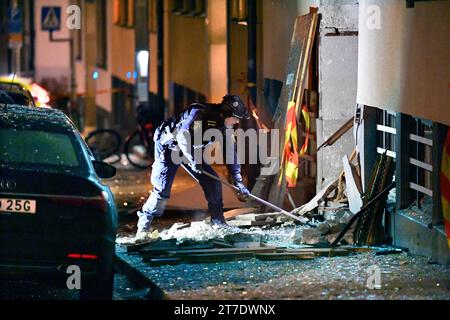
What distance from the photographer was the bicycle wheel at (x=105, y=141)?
26.5 m

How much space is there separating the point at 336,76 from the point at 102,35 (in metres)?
26.1

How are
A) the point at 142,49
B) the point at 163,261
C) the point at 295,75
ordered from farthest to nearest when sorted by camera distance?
1. the point at 142,49
2. the point at 295,75
3. the point at 163,261

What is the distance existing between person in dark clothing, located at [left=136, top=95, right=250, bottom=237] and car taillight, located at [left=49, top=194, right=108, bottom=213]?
3962mm

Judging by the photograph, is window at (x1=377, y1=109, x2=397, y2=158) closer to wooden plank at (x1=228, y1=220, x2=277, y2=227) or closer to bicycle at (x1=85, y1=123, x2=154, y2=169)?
wooden plank at (x1=228, y1=220, x2=277, y2=227)

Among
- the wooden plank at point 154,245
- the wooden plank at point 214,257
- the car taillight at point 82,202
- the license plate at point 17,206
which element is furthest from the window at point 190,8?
the license plate at point 17,206

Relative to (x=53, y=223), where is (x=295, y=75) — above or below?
above

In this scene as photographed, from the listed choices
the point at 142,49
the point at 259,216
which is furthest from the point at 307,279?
the point at 142,49

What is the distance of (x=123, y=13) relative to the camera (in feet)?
126

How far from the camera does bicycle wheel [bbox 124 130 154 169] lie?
25.2 meters

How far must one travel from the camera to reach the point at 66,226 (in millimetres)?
10242

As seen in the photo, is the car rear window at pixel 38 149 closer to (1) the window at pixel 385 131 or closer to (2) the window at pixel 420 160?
(2) the window at pixel 420 160

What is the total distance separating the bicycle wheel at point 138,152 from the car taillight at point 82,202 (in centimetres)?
1446

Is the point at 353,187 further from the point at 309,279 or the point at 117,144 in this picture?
the point at 117,144
